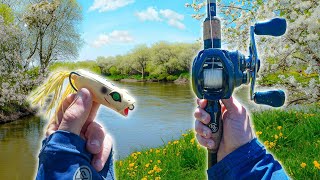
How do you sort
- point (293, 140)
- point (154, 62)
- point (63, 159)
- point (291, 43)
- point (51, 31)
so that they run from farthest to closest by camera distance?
1. point (154, 62)
2. point (51, 31)
3. point (291, 43)
4. point (293, 140)
5. point (63, 159)

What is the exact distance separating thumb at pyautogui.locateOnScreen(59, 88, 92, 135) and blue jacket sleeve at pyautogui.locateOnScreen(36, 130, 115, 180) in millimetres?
17

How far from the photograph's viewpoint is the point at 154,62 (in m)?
44.8

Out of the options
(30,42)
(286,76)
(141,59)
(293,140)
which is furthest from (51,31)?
(141,59)

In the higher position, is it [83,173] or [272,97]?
[272,97]

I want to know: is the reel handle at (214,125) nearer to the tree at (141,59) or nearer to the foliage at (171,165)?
the foliage at (171,165)

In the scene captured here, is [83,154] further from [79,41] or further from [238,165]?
[79,41]

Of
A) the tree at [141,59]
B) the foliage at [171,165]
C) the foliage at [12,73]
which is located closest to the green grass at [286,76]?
the foliage at [171,165]

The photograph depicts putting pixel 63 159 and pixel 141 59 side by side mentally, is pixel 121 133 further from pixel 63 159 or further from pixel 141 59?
pixel 141 59

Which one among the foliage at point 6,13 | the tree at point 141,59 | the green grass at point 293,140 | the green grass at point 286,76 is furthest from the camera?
the tree at point 141,59

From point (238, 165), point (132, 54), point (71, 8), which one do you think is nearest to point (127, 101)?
point (238, 165)

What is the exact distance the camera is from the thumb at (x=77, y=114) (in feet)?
3.05

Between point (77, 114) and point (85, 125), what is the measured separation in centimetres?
9

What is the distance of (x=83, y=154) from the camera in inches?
36.8

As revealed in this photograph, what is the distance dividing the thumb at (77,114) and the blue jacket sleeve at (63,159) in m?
0.02
